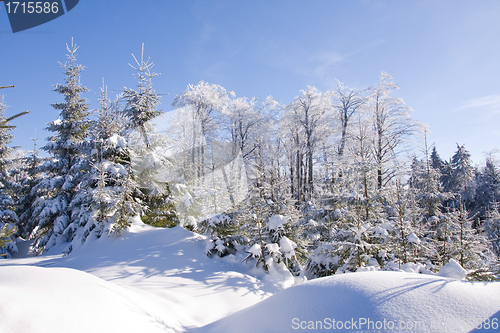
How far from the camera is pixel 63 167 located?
14359mm

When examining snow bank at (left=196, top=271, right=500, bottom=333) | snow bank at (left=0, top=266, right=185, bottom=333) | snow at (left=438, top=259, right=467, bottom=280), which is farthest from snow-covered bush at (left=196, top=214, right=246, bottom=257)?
snow at (left=438, top=259, right=467, bottom=280)

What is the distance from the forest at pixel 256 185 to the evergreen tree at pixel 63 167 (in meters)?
0.07

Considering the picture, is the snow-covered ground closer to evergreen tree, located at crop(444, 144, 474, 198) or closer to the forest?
the forest

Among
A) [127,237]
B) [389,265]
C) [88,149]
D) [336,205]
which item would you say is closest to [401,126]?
[336,205]

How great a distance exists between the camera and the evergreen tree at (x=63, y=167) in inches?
523

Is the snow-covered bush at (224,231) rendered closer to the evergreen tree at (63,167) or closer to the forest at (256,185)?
the forest at (256,185)

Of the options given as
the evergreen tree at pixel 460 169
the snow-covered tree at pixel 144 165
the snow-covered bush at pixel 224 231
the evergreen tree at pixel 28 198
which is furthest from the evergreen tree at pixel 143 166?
the evergreen tree at pixel 460 169

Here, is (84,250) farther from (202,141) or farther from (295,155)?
(295,155)

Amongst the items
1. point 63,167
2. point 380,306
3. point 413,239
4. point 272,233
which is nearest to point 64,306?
point 380,306

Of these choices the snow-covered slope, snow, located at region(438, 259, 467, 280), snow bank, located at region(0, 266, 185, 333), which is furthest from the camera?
snow, located at region(438, 259, 467, 280)

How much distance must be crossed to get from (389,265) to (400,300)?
3924mm

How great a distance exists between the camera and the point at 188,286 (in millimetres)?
6254

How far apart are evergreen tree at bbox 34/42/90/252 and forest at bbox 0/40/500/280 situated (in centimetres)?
7

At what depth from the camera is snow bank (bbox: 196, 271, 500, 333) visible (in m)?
2.37
